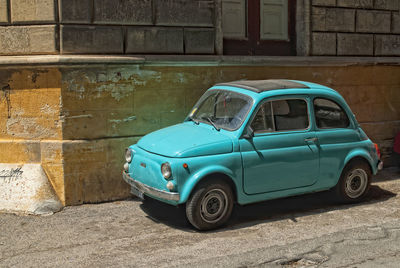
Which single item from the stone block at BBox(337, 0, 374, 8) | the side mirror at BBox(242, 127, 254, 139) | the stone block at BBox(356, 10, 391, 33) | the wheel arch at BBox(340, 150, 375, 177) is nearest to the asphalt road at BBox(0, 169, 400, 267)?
the wheel arch at BBox(340, 150, 375, 177)

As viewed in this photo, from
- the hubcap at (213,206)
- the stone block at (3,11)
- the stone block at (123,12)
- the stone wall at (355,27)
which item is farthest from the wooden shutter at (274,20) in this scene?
the stone block at (3,11)

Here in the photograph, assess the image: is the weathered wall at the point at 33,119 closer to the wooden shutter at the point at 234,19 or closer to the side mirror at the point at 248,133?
the side mirror at the point at 248,133

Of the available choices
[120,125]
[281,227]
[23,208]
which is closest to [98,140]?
[120,125]

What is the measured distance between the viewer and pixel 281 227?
6125 mm

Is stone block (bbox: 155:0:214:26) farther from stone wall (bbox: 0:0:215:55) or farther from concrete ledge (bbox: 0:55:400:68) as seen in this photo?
concrete ledge (bbox: 0:55:400:68)

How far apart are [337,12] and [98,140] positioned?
202 inches

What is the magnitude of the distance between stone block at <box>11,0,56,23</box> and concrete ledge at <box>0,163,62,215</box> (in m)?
2.09

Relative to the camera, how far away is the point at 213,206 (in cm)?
598

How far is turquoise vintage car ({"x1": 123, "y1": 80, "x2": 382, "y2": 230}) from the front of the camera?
5867mm

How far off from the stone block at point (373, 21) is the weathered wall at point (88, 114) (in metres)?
3.37

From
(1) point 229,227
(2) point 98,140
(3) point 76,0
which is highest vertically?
(3) point 76,0

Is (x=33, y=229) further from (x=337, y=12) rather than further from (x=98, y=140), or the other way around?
(x=337, y=12)

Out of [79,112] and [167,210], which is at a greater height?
[79,112]

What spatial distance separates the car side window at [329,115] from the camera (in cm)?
677
